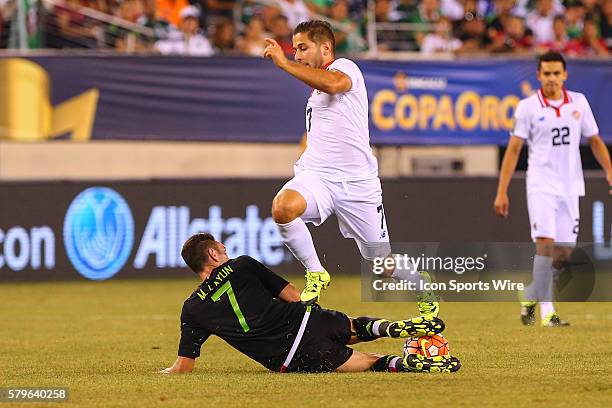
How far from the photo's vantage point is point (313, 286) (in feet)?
29.3

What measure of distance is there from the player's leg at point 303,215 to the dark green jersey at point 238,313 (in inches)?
12.4

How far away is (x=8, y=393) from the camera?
8.00 meters

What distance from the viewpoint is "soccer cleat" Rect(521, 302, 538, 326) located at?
1236 cm

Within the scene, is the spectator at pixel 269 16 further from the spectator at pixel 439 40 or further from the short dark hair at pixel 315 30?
the short dark hair at pixel 315 30

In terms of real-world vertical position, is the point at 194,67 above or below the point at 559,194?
above

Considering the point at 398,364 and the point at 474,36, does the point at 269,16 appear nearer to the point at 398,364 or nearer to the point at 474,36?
the point at 474,36

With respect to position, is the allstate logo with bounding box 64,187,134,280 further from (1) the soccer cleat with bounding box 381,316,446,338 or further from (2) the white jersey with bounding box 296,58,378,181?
(1) the soccer cleat with bounding box 381,316,446,338

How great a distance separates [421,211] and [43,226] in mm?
5597

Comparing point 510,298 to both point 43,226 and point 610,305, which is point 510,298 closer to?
point 610,305

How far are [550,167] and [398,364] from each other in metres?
4.25

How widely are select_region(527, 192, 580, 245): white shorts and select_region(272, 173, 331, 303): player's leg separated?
377 cm

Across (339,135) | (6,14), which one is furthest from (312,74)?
(6,14)

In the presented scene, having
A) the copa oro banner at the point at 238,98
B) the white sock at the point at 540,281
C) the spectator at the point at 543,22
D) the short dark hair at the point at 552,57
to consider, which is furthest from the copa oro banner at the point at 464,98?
the short dark hair at the point at 552,57

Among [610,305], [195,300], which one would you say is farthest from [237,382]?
[610,305]
